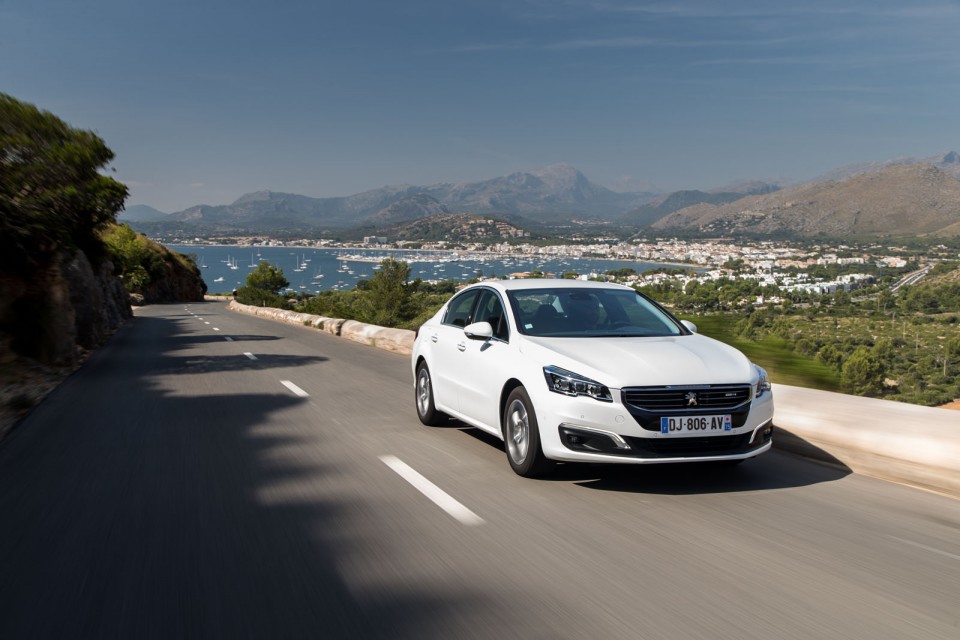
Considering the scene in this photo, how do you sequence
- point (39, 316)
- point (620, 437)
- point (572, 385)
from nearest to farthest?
point (620, 437), point (572, 385), point (39, 316)

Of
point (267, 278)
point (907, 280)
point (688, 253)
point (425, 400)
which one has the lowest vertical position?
point (267, 278)

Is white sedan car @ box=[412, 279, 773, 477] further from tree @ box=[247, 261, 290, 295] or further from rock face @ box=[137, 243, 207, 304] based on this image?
tree @ box=[247, 261, 290, 295]

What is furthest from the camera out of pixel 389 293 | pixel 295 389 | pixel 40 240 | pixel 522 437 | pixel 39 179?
pixel 389 293

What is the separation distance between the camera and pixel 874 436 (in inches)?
262

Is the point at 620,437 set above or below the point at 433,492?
above

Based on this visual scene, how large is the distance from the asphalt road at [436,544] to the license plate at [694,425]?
482 millimetres

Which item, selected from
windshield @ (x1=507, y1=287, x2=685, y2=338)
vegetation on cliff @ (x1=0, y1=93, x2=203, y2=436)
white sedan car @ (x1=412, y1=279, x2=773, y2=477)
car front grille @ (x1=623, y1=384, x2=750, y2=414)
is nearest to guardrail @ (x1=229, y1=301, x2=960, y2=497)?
white sedan car @ (x1=412, y1=279, x2=773, y2=477)

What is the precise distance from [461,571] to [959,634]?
2232 mm

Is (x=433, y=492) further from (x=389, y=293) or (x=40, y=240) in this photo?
(x=389, y=293)

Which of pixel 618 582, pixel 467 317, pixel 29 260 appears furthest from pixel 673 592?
pixel 29 260

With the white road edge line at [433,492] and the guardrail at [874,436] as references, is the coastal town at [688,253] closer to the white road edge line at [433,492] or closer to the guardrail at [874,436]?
the guardrail at [874,436]

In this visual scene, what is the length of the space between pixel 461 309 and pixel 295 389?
179 inches

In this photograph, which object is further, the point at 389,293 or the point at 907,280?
the point at 389,293

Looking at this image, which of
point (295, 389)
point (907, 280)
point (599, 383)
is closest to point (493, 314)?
point (599, 383)
